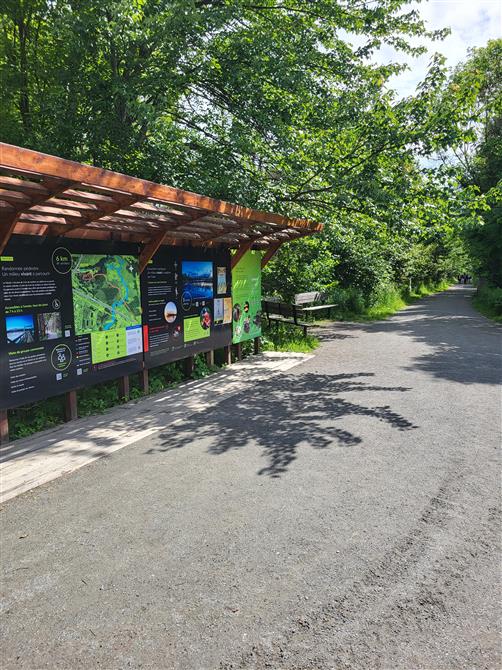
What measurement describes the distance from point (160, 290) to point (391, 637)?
6.08 meters

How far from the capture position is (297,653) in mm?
2398

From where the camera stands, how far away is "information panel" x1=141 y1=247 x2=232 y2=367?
7477 millimetres

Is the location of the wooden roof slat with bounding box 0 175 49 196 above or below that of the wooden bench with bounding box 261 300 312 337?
above

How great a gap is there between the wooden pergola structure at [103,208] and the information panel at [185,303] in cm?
33

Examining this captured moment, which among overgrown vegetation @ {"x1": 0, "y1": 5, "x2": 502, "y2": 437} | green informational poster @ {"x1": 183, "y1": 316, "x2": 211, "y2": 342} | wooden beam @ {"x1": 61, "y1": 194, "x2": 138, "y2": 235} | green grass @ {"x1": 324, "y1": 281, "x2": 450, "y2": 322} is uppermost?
overgrown vegetation @ {"x1": 0, "y1": 5, "x2": 502, "y2": 437}

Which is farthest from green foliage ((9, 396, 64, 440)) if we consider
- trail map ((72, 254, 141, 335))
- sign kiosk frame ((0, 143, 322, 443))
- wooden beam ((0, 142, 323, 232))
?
wooden beam ((0, 142, 323, 232))

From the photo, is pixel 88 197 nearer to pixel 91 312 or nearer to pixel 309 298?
pixel 91 312

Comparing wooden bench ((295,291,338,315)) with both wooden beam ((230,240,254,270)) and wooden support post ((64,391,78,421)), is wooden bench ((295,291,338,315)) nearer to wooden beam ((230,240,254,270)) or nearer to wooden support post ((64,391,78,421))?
wooden beam ((230,240,254,270))

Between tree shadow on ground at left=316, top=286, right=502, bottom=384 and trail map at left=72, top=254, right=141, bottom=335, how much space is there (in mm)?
5635

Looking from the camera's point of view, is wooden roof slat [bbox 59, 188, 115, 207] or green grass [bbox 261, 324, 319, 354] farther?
green grass [bbox 261, 324, 319, 354]

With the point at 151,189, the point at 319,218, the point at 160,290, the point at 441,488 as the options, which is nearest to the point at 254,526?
A: the point at 441,488

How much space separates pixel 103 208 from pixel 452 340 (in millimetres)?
10941

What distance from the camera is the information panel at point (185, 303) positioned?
24.5ft

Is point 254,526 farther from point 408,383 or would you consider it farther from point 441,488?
point 408,383
